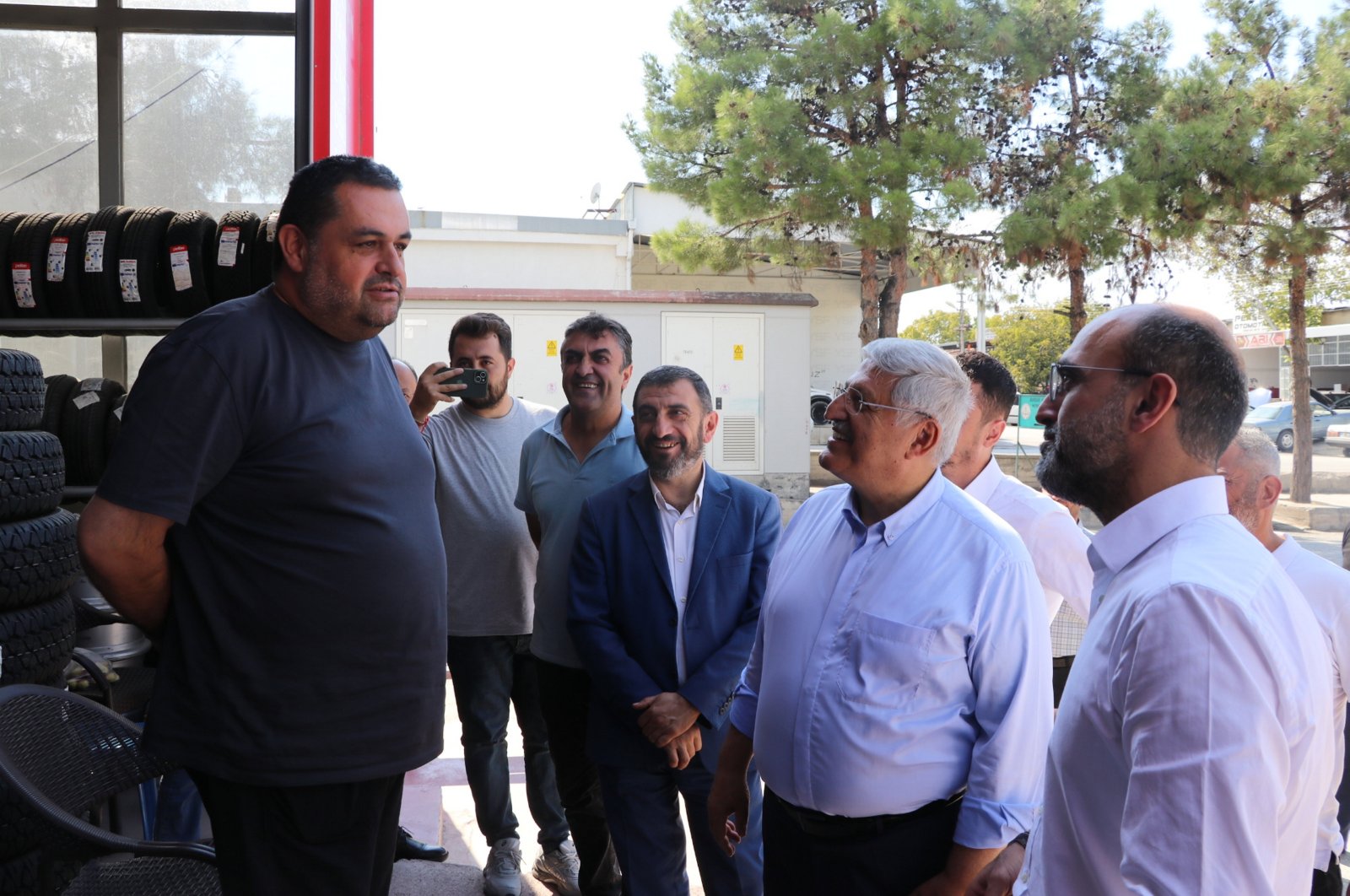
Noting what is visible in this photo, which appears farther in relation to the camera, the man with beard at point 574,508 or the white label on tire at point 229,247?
the white label on tire at point 229,247

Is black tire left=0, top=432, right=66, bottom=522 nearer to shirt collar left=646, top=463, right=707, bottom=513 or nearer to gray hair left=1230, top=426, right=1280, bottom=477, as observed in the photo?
shirt collar left=646, top=463, right=707, bottom=513

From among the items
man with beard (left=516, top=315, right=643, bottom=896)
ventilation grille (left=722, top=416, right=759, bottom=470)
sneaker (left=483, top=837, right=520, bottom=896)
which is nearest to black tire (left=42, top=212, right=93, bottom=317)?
man with beard (left=516, top=315, right=643, bottom=896)

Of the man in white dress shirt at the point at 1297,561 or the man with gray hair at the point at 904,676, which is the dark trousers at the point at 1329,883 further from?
the man with gray hair at the point at 904,676

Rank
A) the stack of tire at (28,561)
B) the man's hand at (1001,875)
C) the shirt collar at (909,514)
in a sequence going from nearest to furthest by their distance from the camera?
the man's hand at (1001,875) → the shirt collar at (909,514) → the stack of tire at (28,561)

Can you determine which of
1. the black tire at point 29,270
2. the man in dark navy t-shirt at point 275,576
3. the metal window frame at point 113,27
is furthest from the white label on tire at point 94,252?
the man in dark navy t-shirt at point 275,576

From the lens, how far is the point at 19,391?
310cm

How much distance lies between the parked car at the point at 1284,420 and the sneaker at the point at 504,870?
1084 inches

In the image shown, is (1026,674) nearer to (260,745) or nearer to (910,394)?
(910,394)

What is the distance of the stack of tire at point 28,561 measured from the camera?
8.63 feet

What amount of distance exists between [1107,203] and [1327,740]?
1639cm

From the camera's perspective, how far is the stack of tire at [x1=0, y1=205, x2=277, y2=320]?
420 cm

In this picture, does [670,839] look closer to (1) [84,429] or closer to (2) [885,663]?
(2) [885,663]

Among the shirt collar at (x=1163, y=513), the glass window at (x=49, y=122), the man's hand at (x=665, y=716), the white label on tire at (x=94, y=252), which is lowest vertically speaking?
the man's hand at (x=665, y=716)

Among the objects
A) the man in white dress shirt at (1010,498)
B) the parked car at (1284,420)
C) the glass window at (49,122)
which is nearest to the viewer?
the man in white dress shirt at (1010,498)
